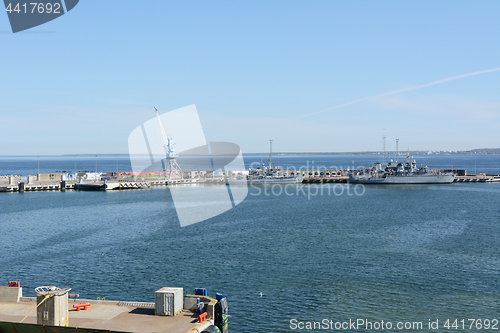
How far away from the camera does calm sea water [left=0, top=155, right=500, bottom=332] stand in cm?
3133

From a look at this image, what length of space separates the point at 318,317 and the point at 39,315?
58.9 ft

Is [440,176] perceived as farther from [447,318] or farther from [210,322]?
[210,322]

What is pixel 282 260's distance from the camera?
44.0 m

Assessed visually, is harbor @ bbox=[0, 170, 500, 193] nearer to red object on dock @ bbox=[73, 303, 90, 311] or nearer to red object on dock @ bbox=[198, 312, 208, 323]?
red object on dock @ bbox=[73, 303, 90, 311]

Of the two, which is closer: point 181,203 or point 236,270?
point 236,270

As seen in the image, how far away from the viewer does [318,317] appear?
96.1ft

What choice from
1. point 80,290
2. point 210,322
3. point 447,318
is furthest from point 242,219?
point 210,322

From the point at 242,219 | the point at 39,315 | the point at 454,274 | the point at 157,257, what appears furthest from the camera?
the point at 242,219

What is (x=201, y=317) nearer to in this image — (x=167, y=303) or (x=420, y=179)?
(x=167, y=303)
